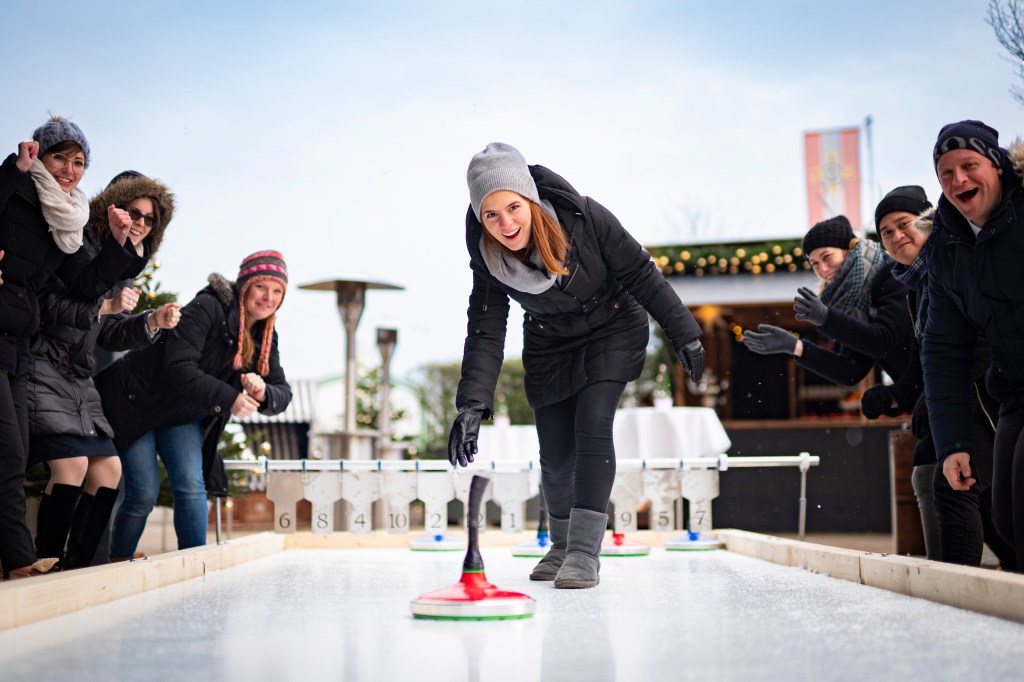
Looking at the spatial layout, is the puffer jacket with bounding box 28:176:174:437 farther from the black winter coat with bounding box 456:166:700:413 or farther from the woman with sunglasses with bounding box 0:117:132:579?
the black winter coat with bounding box 456:166:700:413

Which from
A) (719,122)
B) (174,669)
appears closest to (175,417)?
(174,669)

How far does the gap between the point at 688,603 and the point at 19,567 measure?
47.1 inches

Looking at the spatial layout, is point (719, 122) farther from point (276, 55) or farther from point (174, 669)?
point (174, 669)

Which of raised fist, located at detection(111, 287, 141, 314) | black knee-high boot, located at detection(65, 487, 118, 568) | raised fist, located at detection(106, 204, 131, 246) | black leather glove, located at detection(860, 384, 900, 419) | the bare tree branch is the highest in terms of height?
the bare tree branch

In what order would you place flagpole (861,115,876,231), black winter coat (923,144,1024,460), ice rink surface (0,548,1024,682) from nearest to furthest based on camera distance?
ice rink surface (0,548,1024,682) < black winter coat (923,144,1024,460) < flagpole (861,115,876,231)

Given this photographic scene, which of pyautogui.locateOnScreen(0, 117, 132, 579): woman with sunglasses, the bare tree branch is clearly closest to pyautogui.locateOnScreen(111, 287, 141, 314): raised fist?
pyautogui.locateOnScreen(0, 117, 132, 579): woman with sunglasses

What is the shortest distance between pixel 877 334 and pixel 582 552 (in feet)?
3.65

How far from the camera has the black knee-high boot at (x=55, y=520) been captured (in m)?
2.15

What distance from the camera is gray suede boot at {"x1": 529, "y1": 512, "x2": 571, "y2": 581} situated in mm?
2230

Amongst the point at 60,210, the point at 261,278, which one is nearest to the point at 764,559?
the point at 261,278

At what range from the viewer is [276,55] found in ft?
23.6

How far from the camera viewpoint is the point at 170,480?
2908 mm

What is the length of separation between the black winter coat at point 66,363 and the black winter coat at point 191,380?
0.40m

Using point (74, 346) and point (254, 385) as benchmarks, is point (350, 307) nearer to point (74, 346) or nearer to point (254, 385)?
point (254, 385)
